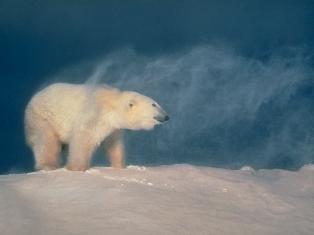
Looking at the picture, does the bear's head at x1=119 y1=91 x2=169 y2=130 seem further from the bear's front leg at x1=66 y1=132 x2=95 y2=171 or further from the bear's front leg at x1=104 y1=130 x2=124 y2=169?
the bear's front leg at x1=66 y1=132 x2=95 y2=171

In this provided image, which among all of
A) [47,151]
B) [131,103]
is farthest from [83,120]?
[47,151]

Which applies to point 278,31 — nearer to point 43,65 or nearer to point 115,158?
point 43,65

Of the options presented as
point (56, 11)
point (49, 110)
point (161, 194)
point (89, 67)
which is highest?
point (56, 11)

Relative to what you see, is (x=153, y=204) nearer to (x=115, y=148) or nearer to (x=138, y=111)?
(x=138, y=111)

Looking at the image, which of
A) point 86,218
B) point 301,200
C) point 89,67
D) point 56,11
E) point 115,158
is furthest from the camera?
point 89,67

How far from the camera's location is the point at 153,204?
547 cm

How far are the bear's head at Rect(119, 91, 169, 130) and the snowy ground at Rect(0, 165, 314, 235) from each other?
160 cm

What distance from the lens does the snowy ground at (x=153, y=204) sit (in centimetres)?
466

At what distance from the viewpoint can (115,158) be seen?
31.4ft

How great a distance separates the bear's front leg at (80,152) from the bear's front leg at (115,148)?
73 cm

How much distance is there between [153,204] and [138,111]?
383 cm

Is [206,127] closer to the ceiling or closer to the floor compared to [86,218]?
closer to the ceiling

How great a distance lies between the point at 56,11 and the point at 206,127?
5820mm

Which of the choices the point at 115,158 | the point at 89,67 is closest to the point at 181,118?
the point at 89,67
